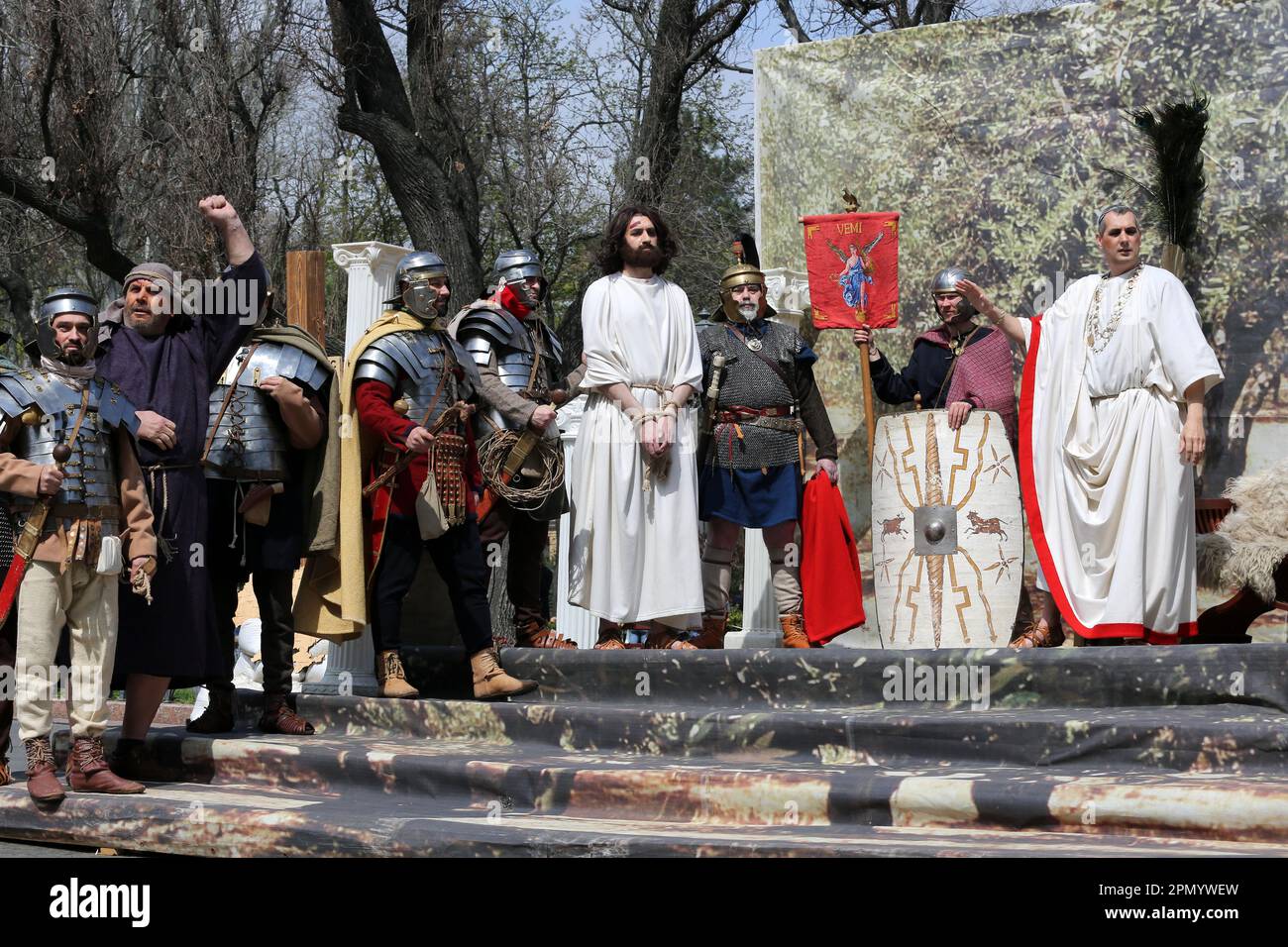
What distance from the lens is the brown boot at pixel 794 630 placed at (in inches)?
272

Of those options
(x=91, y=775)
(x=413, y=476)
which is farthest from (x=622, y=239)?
(x=91, y=775)

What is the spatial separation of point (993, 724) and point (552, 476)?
238cm

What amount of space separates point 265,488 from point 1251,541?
387 cm

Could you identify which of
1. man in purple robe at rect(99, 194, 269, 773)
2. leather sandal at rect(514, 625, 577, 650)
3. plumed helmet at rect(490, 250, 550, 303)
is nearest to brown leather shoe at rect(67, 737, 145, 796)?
man in purple robe at rect(99, 194, 269, 773)

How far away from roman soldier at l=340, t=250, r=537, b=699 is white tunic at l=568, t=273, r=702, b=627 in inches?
18.4

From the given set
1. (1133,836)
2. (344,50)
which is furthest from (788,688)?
(344,50)

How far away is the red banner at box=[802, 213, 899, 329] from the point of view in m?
7.81

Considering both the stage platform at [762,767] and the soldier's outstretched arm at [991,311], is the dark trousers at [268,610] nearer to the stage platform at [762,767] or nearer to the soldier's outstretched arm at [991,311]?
the stage platform at [762,767]

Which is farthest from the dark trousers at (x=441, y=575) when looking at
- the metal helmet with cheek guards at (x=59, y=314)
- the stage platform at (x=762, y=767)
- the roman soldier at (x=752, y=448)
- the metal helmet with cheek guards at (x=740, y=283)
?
the metal helmet with cheek guards at (x=740, y=283)

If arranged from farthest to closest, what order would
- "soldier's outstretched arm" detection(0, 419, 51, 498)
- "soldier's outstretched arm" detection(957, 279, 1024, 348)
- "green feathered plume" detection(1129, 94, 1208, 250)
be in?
"green feathered plume" detection(1129, 94, 1208, 250), "soldier's outstretched arm" detection(957, 279, 1024, 348), "soldier's outstretched arm" detection(0, 419, 51, 498)

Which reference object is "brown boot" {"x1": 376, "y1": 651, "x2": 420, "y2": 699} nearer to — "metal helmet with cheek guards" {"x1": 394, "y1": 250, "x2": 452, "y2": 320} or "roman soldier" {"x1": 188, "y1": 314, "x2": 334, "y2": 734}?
"roman soldier" {"x1": 188, "y1": 314, "x2": 334, "y2": 734}

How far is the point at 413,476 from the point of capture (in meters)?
6.49

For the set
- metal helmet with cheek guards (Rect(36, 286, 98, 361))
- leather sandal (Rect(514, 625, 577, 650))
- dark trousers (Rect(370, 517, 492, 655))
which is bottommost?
leather sandal (Rect(514, 625, 577, 650))
